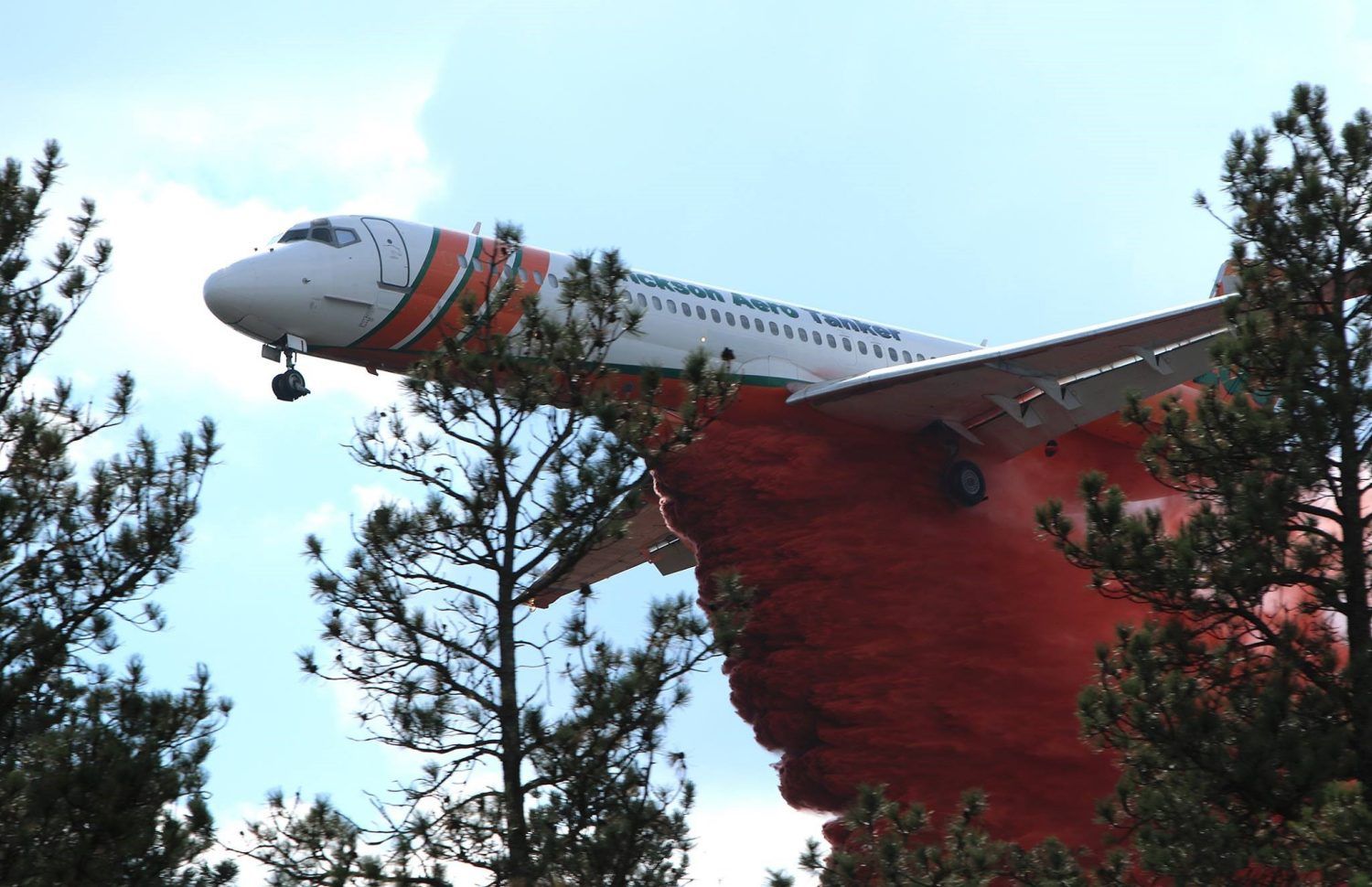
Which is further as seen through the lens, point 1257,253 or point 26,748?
point 1257,253

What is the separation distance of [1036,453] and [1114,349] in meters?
4.38

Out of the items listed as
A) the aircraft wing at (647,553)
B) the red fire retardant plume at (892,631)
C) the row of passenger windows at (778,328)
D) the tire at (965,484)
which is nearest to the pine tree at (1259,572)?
the red fire retardant plume at (892,631)

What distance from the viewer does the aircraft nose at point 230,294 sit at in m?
24.1

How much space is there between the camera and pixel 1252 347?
15.1 meters

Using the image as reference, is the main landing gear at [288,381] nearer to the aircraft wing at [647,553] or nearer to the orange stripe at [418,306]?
the orange stripe at [418,306]

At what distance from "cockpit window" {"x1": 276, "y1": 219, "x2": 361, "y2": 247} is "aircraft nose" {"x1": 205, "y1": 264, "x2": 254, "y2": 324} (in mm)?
1211

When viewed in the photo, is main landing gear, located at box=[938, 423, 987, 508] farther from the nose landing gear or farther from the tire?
the nose landing gear

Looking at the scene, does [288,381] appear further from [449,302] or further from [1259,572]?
[1259,572]

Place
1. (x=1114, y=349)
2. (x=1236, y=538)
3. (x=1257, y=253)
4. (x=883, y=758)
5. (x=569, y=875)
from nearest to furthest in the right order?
(x=569, y=875) < (x=1236, y=538) < (x=1257, y=253) < (x=883, y=758) < (x=1114, y=349)

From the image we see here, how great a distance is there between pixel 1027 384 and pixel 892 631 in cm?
554

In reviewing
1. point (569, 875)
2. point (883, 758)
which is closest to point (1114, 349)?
point (883, 758)

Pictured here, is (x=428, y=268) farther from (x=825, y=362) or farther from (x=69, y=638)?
(x=69, y=638)

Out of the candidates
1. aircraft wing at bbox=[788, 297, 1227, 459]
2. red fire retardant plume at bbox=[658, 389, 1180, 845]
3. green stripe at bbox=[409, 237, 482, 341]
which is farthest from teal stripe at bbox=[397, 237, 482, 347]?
aircraft wing at bbox=[788, 297, 1227, 459]

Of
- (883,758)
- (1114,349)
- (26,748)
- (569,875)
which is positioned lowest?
(569,875)
